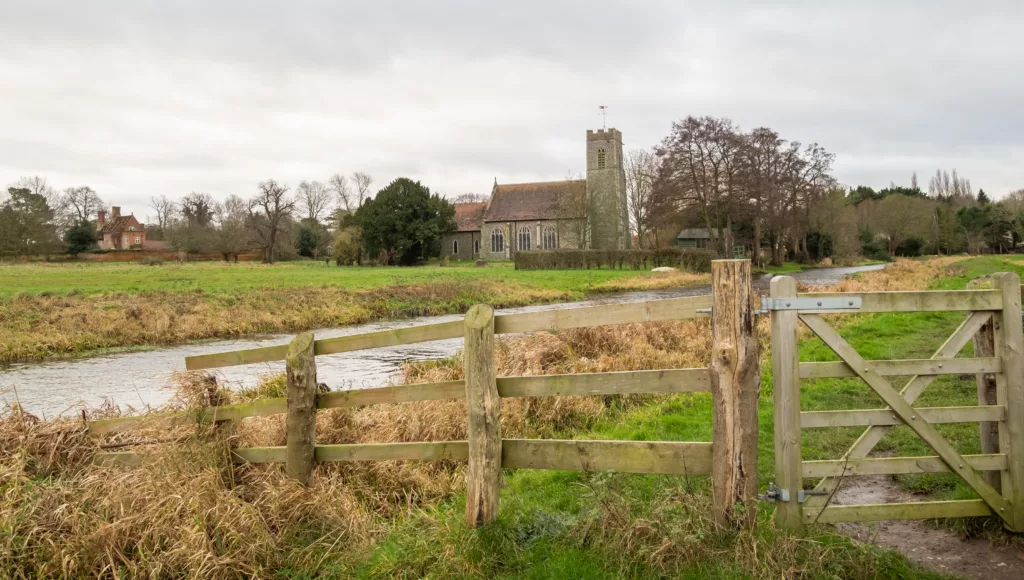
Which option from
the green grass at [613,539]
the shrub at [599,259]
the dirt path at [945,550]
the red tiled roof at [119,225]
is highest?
the red tiled roof at [119,225]

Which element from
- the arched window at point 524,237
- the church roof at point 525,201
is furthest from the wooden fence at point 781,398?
the arched window at point 524,237

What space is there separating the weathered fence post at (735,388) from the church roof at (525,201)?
6806 cm

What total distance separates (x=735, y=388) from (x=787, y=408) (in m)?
0.44

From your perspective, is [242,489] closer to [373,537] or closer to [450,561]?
[373,537]

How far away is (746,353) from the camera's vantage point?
12.8 feet

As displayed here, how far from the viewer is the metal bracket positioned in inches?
158

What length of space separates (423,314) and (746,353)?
70.0ft

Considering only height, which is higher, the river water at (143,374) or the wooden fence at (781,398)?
the wooden fence at (781,398)

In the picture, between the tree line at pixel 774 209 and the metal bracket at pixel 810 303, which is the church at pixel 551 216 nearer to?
the tree line at pixel 774 209

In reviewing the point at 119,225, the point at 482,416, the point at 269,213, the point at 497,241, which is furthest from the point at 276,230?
the point at 482,416

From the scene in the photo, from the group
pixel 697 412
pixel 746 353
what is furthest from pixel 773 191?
pixel 746 353

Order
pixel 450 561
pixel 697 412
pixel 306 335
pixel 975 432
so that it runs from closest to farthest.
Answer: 1. pixel 450 561
2. pixel 306 335
3. pixel 975 432
4. pixel 697 412

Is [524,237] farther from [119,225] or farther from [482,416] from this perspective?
[482,416]

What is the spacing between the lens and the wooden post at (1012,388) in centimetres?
420
